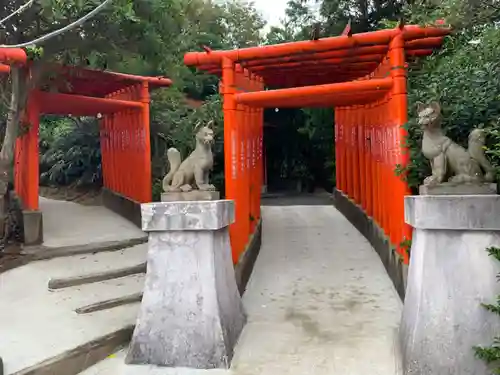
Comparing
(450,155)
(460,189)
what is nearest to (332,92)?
(450,155)

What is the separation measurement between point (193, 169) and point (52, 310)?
6.71 ft

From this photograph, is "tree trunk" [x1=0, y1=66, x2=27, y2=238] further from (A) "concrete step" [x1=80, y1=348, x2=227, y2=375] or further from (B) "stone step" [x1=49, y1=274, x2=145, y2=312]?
(A) "concrete step" [x1=80, y1=348, x2=227, y2=375]

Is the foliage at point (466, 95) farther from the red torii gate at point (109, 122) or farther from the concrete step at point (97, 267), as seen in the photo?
the red torii gate at point (109, 122)

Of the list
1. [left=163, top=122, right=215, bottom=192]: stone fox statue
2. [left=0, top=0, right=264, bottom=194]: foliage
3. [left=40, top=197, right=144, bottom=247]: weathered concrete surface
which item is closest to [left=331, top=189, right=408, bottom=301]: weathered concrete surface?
[left=163, top=122, right=215, bottom=192]: stone fox statue

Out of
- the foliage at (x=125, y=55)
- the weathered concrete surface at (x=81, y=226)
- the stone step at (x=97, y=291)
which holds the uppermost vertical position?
the foliage at (x=125, y=55)

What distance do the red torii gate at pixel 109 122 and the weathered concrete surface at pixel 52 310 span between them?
1.51m

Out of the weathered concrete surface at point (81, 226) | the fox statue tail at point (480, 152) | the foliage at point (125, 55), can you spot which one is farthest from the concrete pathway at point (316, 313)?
the foliage at point (125, 55)

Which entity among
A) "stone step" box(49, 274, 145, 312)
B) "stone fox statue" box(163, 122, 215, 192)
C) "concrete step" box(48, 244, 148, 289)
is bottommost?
"stone step" box(49, 274, 145, 312)

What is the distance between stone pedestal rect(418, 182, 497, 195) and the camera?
4219 millimetres

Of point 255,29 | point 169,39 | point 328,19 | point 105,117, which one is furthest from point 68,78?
point 255,29

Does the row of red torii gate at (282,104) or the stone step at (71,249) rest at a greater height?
the row of red torii gate at (282,104)

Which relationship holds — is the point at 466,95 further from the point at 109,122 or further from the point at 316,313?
the point at 109,122

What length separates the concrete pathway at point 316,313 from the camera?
4457 millimetres

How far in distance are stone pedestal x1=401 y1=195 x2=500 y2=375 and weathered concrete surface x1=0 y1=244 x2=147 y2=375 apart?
9.26ft
